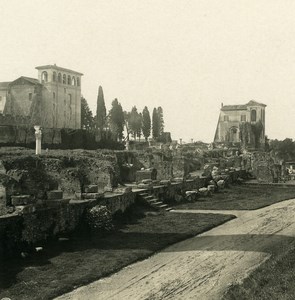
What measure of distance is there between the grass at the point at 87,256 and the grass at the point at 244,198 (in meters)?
3.69

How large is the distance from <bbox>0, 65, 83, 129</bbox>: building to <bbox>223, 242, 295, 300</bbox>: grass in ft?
177

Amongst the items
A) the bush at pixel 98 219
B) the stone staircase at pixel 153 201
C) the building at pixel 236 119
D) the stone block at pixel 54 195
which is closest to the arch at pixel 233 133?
the building at pixel 236 119

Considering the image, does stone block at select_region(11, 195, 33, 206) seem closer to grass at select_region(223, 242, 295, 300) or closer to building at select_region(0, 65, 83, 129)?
grass at select_region(223, 242, 295, 300)

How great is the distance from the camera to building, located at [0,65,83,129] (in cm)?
6506

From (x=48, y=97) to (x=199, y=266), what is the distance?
62.7 metres

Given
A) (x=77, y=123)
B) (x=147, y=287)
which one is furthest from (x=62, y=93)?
(x=147, y=287)

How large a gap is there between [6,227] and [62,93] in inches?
2484

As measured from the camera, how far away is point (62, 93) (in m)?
A: 72.1

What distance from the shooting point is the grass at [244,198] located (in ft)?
64.9

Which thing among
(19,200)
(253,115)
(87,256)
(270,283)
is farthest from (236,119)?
(270,283)

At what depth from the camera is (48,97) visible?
69875mm

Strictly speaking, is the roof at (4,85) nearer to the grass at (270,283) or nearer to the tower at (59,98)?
the tower at (59,98)

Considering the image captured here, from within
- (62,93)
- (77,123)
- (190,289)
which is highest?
(62,93)

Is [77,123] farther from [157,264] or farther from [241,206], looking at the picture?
[157,264]
